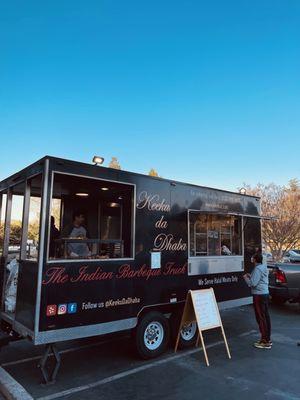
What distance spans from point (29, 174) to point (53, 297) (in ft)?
6.06

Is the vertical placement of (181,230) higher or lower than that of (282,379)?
higher

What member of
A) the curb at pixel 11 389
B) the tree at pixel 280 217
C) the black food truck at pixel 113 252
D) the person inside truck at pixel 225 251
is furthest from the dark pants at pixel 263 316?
the tree at pixel 280 217

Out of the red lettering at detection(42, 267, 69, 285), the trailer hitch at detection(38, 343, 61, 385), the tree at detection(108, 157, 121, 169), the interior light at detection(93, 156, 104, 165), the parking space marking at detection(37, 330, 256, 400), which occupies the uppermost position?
the tree at detection(108, 157, 121, 169)

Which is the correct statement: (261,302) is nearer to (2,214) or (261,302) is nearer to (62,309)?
(62,309)

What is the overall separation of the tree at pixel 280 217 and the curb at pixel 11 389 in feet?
62.2

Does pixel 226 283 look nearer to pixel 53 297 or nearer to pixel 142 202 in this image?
pixel 142 202

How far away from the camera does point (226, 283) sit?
7.28m

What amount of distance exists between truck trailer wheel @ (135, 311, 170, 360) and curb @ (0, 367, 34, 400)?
1785 millimetres

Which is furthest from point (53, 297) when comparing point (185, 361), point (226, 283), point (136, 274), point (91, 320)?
point (226, 283)

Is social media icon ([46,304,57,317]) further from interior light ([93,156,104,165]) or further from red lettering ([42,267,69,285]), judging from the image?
interior light ([93,156,104,165])

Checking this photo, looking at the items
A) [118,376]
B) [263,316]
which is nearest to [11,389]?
[118,376]

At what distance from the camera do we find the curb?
4.38 meters

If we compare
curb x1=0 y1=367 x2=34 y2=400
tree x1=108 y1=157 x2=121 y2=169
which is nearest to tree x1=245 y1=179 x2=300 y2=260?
tree x1=108 y1=157 x2=121 y2=169

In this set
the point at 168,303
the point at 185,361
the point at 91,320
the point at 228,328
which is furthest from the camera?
the point at 228,328
